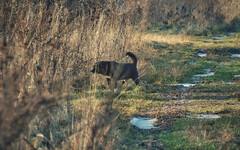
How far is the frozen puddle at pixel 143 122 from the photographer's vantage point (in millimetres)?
4785

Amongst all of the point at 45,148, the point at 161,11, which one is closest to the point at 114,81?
the point at 45,148

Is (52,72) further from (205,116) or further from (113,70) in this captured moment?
(205,116)

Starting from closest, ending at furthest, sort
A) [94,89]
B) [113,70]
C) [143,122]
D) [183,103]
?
1. [143,122]
2. [183,103]
3. [113,70]
4. [94,89]

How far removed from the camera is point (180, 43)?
15125mm

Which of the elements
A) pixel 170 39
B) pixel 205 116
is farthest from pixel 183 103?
pixel 170 39

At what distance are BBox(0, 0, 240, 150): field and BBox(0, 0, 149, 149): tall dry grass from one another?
13mm

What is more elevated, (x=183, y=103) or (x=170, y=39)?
(x=170, y=39)

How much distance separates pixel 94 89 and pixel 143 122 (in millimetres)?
1722

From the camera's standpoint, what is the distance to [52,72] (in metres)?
5.17

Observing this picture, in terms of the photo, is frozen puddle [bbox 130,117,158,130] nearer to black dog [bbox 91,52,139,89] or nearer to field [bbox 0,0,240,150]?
field [bbox 0,0,240,150]

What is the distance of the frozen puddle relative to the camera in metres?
4.78

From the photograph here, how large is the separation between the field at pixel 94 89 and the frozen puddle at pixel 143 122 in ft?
0.34

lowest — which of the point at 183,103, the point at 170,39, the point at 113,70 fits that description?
the point at 183,103

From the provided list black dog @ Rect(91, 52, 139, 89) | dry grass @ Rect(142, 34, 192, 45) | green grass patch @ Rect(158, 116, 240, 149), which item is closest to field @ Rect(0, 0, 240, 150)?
green grass patch @ Rect(158, 116, 240, 149)
